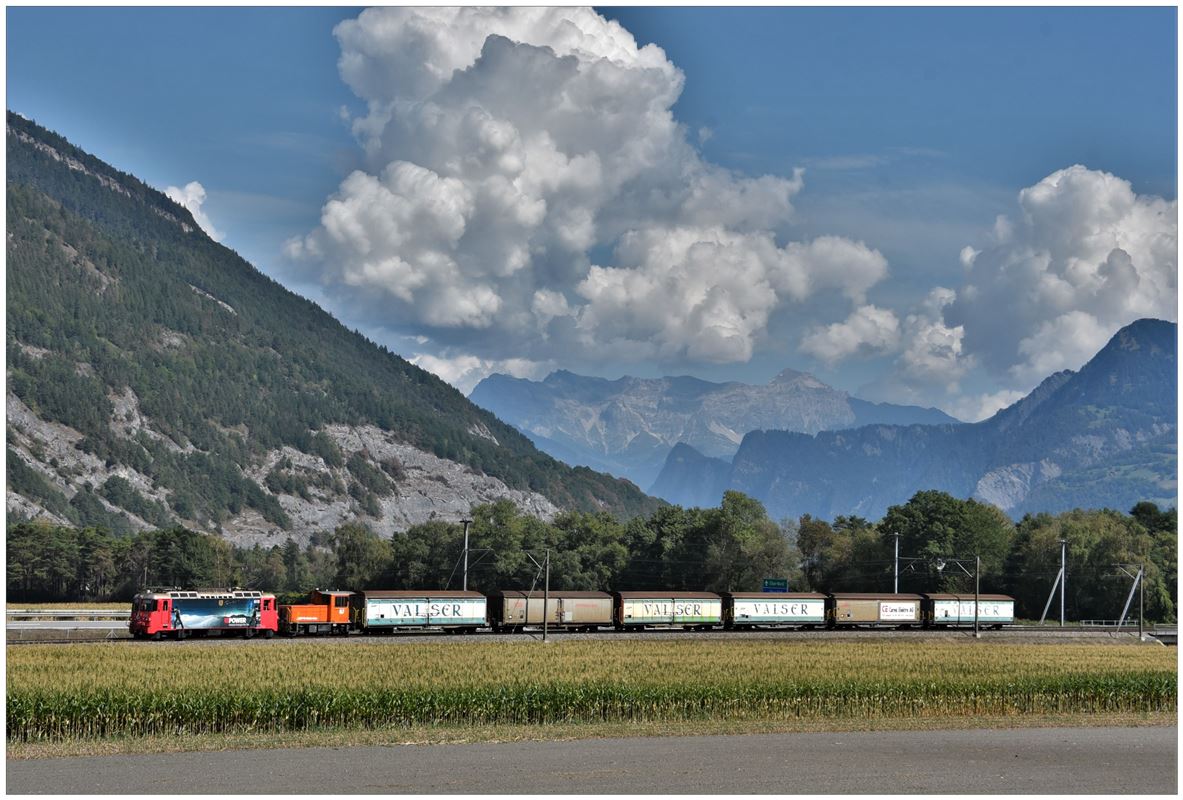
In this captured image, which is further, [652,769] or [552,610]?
[552,610]

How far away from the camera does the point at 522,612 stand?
109 metres

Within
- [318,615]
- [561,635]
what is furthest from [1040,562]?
[318,615]

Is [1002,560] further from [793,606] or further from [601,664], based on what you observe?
[601,664]

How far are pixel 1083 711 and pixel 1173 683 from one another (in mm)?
6654

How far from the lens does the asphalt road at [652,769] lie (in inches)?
1433

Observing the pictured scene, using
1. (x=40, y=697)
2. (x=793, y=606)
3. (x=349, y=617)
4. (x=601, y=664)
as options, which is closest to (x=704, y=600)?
(x=793, y=606)

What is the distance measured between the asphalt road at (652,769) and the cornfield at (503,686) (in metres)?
5.62

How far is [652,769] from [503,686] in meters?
15.2

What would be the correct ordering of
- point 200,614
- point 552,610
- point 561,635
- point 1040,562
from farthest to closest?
point 1040,562, point 552,610, point 561,635, point 200,614

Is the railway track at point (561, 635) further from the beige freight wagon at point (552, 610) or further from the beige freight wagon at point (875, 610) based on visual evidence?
the beige freight wagon at point (552, 610)

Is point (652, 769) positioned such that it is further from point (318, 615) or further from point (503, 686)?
point (318, 615)

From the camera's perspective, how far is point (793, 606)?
4729 inches

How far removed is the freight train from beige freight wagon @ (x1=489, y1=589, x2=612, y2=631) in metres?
0.08

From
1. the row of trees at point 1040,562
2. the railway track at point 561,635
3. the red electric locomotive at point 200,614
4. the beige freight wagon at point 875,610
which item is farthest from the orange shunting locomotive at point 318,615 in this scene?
the row of trees at point 1040,562
